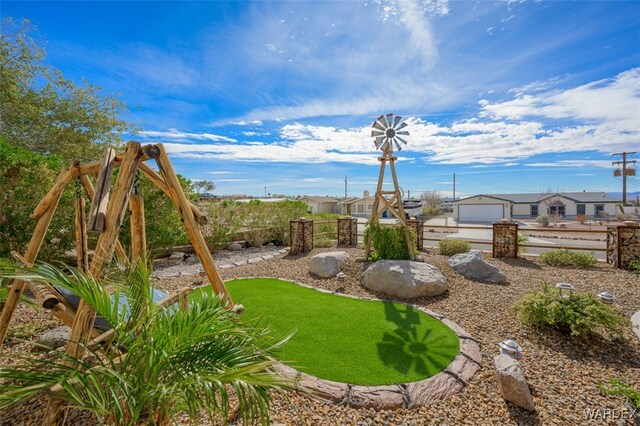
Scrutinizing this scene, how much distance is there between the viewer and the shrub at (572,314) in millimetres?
2967

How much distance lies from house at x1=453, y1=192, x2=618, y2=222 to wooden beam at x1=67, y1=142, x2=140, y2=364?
101 feet

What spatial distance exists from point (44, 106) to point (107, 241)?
12.3 metres

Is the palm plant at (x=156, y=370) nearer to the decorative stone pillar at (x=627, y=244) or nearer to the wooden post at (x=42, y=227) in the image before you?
the wooden post at (x=42, y=227)

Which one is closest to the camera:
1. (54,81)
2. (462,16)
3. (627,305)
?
(627,305)

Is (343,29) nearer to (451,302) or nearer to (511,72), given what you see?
(511,72)

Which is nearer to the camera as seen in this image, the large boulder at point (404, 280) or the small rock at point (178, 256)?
the large boulder at point (404, 280)

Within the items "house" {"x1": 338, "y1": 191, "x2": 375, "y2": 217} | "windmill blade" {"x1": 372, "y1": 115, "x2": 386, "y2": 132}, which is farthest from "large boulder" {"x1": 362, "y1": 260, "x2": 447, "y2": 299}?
"house" {"x1": 338, "y1": 191, "x2": 375, "y2": 217}

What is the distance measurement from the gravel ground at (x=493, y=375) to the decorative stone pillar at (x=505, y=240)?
2300 mm

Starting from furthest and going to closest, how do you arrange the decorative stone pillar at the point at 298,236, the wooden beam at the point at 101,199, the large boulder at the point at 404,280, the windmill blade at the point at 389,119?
the decorative stone pillar at the point at 298,236
the windmill blade at the point at 389,119
the large boulder at the point at 404,280
the wooden beam at the point at 101,199

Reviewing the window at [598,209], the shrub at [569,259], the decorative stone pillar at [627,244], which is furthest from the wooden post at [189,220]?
the window at [598,209]

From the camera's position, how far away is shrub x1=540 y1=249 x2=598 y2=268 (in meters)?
6.39

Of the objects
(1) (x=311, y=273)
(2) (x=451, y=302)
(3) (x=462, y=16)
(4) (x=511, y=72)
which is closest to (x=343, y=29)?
(3) (x=462, y=16)

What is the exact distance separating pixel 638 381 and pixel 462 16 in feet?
19.7

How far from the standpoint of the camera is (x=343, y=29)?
18.1 feet
